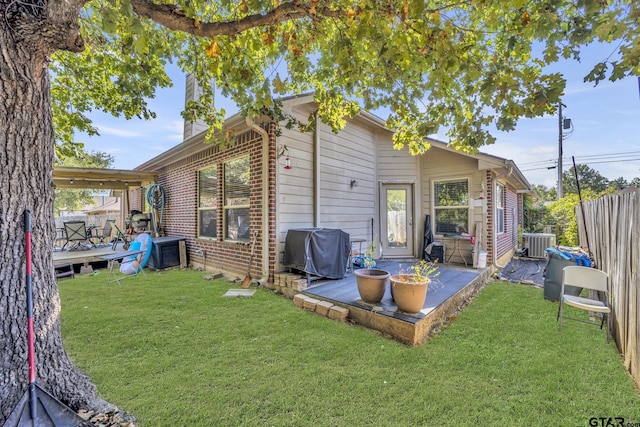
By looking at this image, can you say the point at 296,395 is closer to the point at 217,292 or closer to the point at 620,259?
the point at 217,292

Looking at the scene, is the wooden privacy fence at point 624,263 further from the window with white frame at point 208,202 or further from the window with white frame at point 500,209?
the window with white frame at point 208,202

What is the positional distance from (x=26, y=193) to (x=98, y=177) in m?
9.22

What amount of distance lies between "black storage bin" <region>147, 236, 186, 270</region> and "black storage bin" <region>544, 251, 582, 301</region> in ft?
27.6

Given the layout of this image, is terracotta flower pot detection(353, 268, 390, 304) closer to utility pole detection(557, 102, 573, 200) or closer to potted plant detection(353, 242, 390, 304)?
potted plant detection(353, 242, 390, 304)

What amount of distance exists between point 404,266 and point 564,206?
849cm

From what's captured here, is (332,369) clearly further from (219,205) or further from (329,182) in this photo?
(219,205)

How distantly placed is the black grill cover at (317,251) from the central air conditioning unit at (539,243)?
832cm

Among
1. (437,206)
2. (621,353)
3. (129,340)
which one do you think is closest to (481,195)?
(437,206)

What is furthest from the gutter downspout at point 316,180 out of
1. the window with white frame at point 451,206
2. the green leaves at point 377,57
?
the window with white frame at point 451,206

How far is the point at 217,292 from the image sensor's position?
16.1ft

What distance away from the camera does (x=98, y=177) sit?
893 cm

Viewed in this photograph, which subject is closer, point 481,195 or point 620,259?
point 620,259

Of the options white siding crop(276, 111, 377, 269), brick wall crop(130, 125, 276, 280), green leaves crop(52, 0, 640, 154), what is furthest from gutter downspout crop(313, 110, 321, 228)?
green leaves crop(52, 0, 640, 154)

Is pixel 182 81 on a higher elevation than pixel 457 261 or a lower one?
higher
